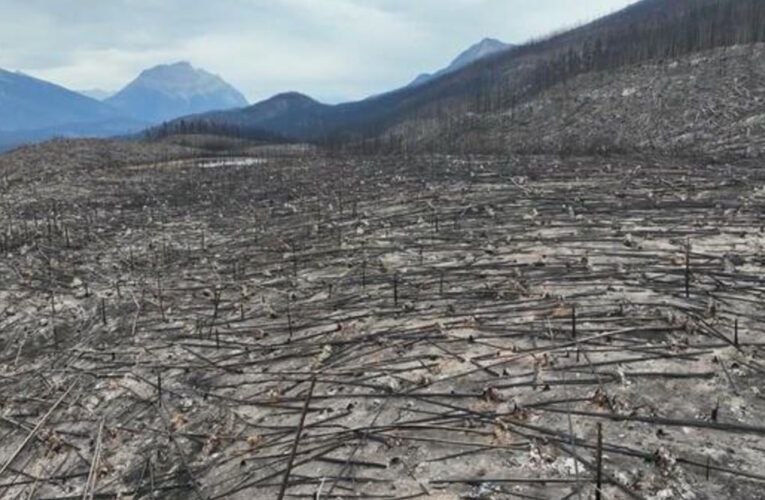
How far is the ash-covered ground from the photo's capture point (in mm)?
4754

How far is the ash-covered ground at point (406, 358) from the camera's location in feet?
15.6

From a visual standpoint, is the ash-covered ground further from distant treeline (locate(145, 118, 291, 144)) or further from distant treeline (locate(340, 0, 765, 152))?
distant treeline (locate(145, 118, 291, 144))

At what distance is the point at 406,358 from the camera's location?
21.7ft

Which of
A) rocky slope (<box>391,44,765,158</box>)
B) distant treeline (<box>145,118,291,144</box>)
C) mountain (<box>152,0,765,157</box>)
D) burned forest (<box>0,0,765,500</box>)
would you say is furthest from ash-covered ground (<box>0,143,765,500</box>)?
distant treeline (<box>145,118,291,144</box>)

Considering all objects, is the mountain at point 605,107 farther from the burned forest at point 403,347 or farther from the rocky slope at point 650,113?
the burned forest at point 403,347

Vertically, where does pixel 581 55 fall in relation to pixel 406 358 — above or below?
above

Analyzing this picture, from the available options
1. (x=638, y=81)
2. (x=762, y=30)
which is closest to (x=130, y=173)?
(x=638, y=81)

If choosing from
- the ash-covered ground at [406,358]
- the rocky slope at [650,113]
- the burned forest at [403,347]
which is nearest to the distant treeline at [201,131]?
the rocky slope at [650,113]

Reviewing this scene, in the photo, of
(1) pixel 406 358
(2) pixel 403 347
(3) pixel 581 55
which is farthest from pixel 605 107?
(3) pixel 581 55

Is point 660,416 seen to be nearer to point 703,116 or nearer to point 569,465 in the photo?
point 569,465

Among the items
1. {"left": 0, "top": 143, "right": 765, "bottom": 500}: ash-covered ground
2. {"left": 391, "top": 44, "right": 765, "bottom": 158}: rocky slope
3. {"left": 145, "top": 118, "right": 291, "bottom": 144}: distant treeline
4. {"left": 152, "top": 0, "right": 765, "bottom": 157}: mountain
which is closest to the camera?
{"left": 0, "top": 143, "right": 765, "bottom": 500}: ash-covered ground

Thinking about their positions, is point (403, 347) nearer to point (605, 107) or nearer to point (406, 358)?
point (406, 358)

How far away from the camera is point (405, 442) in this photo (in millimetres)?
5121

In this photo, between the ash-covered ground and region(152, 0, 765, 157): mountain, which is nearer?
the ash-covered ground
